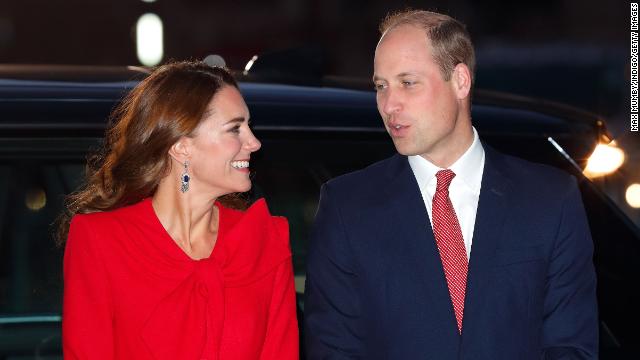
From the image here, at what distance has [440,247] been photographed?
3182 millimetres

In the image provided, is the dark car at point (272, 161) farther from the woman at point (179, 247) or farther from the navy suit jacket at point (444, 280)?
the navy suit jacket at point (444, 280)

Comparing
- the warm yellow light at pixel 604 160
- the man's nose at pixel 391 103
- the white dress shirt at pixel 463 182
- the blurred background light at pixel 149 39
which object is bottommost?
the white dress shirt at pixel 463 182

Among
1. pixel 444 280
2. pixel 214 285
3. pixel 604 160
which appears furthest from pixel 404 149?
pixel 604 160

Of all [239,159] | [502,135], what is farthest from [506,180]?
[239,159]

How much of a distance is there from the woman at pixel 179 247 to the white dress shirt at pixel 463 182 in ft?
1.35

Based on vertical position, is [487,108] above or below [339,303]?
above

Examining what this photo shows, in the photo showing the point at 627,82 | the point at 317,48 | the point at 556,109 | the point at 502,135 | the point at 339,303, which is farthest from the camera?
the point at 627,82

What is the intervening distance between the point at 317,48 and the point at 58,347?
5.25 ft

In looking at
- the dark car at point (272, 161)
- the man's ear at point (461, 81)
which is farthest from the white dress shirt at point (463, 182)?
the dark car at point (272, 161)

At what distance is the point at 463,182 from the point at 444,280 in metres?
0.27

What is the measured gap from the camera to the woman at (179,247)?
10.9ft

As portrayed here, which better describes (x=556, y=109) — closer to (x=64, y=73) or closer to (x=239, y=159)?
(x=239, y=159)

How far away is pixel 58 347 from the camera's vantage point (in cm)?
331

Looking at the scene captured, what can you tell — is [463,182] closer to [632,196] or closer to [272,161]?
[272,161]
